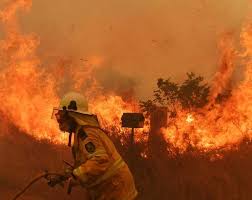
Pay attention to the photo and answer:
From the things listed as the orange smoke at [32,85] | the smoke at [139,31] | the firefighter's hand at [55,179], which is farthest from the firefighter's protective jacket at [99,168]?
the smoke at [139,31]

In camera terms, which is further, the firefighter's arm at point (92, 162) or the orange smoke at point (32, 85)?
the orange smoke at point (32, 85)

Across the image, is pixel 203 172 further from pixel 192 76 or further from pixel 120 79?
pixel 120 79

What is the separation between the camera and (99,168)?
13.9ft

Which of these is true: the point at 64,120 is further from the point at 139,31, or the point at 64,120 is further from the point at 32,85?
the point at 139,31

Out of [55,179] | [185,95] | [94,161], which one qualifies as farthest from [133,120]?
[94,161]

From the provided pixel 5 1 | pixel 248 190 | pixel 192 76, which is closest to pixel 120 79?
pixel 192 76

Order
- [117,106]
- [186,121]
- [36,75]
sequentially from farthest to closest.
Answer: [36,75] < [117,106] < [186,121]

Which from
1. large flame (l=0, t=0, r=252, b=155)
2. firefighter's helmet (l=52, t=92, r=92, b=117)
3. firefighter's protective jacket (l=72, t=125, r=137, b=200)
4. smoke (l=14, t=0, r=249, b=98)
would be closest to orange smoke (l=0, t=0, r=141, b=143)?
large flame (l=0, t=0, r=252, b=155)

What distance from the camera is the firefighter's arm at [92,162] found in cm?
421

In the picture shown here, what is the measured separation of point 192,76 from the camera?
480 inches

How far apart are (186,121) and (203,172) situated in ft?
7.54

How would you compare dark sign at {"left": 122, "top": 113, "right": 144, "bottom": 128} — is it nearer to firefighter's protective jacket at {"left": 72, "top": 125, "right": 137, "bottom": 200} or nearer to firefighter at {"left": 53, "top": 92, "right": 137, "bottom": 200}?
firefighter at {"left": 53, "top": 92, "right": 137, "bottom": 200}

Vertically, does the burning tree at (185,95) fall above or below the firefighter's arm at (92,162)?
above

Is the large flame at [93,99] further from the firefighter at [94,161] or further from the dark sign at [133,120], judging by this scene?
the firefighter at [94,161]
